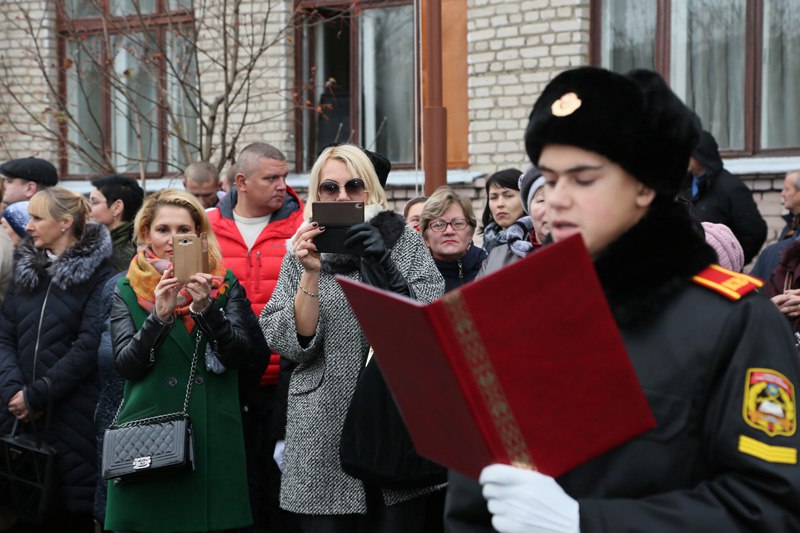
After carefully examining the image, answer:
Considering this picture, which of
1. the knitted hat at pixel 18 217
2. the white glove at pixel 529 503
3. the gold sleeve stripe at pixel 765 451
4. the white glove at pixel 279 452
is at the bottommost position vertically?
the white glove at pixel 279 452

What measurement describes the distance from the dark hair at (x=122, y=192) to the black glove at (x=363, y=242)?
2.84 m

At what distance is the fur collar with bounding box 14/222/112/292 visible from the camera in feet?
17.7

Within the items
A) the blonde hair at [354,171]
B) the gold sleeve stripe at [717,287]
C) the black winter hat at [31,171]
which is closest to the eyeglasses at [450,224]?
the blonde hair at [354,171]

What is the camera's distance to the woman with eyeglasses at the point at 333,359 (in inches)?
157

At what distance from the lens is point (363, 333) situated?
3.74m

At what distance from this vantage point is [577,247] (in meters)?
1.64

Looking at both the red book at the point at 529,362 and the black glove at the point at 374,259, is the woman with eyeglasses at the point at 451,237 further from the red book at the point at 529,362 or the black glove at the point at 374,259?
the red book at the point at 529,362

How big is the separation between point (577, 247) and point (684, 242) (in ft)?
1.36

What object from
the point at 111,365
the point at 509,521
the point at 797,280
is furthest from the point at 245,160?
the point at 509,521

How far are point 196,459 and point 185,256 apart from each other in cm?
85

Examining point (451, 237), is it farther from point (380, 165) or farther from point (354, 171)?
point (354, 171)

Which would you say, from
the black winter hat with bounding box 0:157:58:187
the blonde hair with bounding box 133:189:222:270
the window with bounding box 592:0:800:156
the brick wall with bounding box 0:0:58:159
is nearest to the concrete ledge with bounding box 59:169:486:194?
the brick wall with bounding box 0:0:58:159

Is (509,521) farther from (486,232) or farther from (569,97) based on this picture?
(486,232)

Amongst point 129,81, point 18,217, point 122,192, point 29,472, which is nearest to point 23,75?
point 129,81
